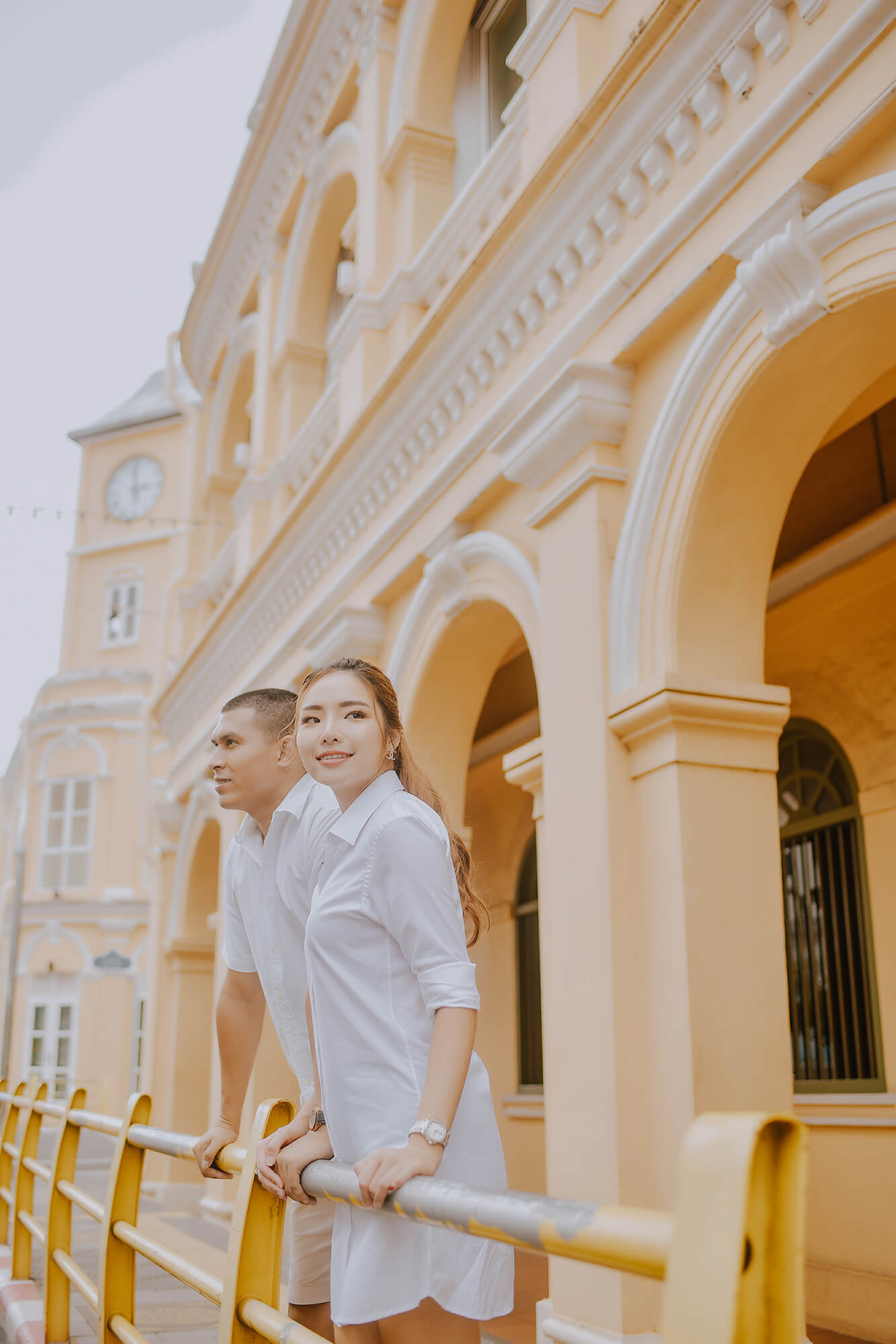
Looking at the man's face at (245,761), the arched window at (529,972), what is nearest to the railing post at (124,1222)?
the man's face at (245,761)

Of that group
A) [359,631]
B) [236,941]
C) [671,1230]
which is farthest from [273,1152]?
[359,631]

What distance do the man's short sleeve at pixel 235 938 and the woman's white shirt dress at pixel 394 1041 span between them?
75 cm

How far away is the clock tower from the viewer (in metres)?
23.6

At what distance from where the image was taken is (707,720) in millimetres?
4340

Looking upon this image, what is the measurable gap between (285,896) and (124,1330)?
1.21m

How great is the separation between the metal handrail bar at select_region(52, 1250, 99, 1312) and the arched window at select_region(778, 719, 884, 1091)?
3.87 meters

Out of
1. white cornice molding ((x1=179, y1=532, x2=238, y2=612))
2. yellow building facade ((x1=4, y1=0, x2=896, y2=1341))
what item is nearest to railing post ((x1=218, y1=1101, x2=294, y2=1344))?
yellow building facade ((x1=4, y1=0, x2=896, y2=1341))

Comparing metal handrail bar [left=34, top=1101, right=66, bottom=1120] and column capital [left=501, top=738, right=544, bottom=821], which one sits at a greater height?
column capital [left=501, top=738, right=544, bottom=821]

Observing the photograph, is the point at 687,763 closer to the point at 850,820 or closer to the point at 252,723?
the point at 252,723

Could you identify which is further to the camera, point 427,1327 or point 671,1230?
point 427,1327

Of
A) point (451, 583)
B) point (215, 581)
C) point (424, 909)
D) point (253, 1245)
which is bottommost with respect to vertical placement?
point (253, 1245)

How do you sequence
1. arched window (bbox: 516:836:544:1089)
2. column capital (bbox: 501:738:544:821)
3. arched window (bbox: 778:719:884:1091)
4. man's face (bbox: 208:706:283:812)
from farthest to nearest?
arched window (bbox: 516:836:544:1089)
arched window (bbox: 778:719:884:1091)
column capital (bbox: 501:738:544:821)
man's face (bbox: 208:706:283:812)

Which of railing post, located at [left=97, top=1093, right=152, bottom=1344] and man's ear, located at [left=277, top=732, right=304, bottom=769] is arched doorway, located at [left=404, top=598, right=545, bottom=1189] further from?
man's ear, located at [left=277, top=732, right=304, bottom=769]

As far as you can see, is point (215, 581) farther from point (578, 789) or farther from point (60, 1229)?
point (60, 1229)
